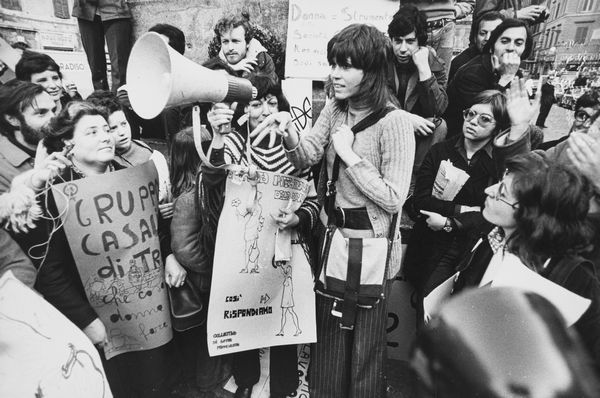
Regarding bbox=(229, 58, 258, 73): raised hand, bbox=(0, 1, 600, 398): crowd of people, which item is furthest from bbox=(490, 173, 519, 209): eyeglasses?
bbox=(229, 58, 258, 73): raised hand

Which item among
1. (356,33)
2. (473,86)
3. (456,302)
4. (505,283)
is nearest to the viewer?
(456,302)

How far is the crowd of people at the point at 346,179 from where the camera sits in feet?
4.81

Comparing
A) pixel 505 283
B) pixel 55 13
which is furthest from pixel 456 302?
pixel 55 13

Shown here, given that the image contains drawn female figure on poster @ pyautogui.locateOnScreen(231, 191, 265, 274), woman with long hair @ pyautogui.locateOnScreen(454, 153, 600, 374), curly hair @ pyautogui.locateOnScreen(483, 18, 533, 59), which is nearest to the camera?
woman with long hair @ pyautogui.locateOnScreen(454, 153, 600, 374)

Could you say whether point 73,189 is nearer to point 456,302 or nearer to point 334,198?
point 334,198

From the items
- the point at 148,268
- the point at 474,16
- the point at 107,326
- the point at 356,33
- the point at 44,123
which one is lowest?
the point at 107,326

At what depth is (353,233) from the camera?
191 centimetres

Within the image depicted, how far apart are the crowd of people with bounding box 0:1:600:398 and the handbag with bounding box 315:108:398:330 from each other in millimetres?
16

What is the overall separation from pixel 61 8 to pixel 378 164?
2854 mm

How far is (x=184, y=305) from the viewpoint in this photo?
206 centimetres

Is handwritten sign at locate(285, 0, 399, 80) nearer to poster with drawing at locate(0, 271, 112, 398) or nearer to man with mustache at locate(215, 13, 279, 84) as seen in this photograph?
man with mustache at locate(215, 13, 279, 84)

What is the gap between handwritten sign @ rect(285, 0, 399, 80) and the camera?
3.22 m

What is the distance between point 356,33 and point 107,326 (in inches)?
74.9

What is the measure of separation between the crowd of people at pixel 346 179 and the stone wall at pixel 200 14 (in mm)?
668
